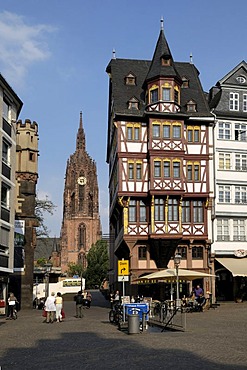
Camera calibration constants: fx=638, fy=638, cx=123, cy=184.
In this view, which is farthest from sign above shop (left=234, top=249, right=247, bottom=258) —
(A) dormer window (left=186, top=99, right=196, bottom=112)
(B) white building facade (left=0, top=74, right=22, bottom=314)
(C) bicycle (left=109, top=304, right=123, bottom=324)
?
(C) bicycle (left=109, top=304, right=123, bottom=324)

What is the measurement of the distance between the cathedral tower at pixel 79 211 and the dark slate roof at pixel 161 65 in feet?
325

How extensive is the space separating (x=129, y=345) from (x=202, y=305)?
20616 millimetres

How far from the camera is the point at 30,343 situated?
20.4 metres

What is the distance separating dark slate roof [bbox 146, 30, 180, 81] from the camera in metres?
47.0

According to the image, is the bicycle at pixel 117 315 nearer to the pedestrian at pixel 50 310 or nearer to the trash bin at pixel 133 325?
the pedestrian at pixel 50 310

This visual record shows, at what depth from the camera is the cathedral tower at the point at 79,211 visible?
147m

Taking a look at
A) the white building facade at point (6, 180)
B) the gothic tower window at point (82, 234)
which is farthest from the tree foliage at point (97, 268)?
the white building facade at point (6, 180)

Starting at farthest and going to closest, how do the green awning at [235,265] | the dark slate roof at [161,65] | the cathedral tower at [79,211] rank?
1. the cathedral tower at [79,211]
2. the dark slate roof at [161,65]
3. the green awning at [235,265]

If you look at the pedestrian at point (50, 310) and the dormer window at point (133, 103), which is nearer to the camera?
the pedestrian at point (50, 310)

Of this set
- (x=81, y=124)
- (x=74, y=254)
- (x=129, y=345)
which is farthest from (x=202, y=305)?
(x=81, y=124)

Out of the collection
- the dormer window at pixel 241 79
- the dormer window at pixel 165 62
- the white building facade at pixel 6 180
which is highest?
the dormer window at pixel 165 62

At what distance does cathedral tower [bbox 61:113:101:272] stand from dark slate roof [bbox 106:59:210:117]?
306 feet

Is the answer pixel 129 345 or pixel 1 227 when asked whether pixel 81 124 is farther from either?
pixel 129 345

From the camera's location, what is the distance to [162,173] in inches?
1797
